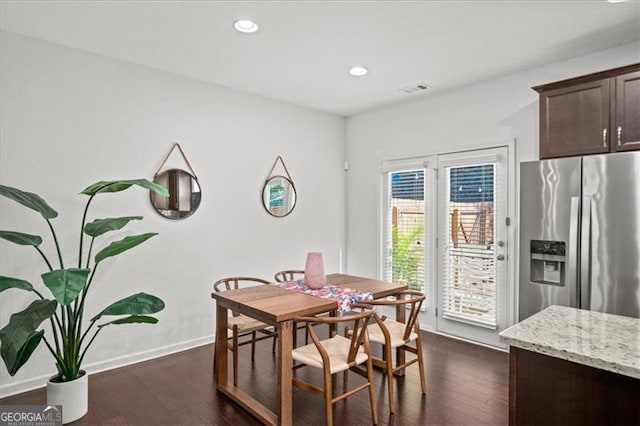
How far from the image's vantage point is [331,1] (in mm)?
2498

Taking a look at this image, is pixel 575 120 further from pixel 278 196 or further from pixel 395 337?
pixel 278 196

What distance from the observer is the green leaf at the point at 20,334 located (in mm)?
1989

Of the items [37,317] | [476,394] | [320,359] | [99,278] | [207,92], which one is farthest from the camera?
[207,92]

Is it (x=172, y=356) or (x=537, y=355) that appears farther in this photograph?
(x=172, y=356)

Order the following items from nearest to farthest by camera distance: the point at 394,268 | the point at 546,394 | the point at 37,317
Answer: the point at 546,394, the point at 37,317, the point at 394,268

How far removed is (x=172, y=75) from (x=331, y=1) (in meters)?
1.95

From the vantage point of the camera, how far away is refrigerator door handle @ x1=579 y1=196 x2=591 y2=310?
2.77 meters

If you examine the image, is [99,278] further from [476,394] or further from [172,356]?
[476,394]

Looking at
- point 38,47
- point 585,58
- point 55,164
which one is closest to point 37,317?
point 55,164

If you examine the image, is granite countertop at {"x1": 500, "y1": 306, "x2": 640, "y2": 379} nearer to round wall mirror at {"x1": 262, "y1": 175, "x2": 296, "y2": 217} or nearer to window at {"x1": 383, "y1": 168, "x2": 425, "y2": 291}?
window at {"x1": 383, "y1": 168, "x2": 425, "y2": 291}

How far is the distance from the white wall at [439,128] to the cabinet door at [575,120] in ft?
1.45

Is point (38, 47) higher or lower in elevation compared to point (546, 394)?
higher

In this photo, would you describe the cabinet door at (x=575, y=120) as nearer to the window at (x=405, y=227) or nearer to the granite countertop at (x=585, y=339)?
the window at (x=405, y=227)

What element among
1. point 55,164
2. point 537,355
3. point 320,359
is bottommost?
point 320,359
